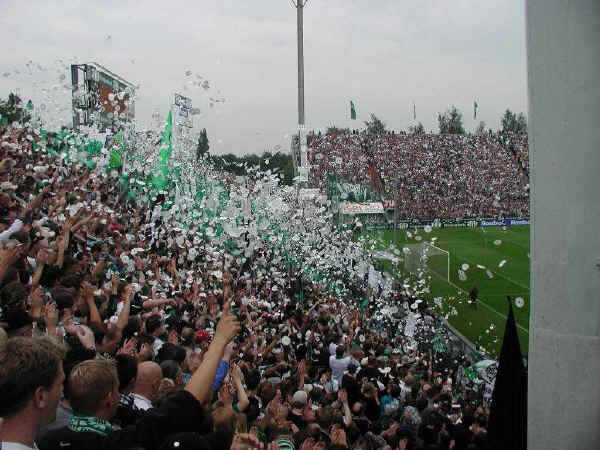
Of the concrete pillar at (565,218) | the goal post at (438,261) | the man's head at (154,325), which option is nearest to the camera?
the concrete pillar at (565,218)

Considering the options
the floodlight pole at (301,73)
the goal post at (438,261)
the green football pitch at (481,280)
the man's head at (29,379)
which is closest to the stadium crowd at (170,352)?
the man's head at (29,379)

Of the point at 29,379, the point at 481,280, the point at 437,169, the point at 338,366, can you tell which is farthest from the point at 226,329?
the point at 437,169

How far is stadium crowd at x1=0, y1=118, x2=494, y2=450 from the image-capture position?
2076mm

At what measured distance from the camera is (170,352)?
453cm

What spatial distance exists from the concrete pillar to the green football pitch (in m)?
11.2

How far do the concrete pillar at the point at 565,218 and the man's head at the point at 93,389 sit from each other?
6.34 feet

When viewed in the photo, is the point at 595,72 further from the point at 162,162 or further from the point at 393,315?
the point at 162,162

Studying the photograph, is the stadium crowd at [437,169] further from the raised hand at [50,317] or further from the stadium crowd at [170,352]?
the raised hand at [50,317]

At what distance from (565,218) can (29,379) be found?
2.27 meters

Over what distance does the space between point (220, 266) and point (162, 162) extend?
20.8 feet

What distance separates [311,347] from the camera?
842 cm

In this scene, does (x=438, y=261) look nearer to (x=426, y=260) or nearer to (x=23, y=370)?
(x=426, y=260)

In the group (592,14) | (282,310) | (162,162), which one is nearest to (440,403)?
(282,310)

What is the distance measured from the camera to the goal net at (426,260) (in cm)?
2205
